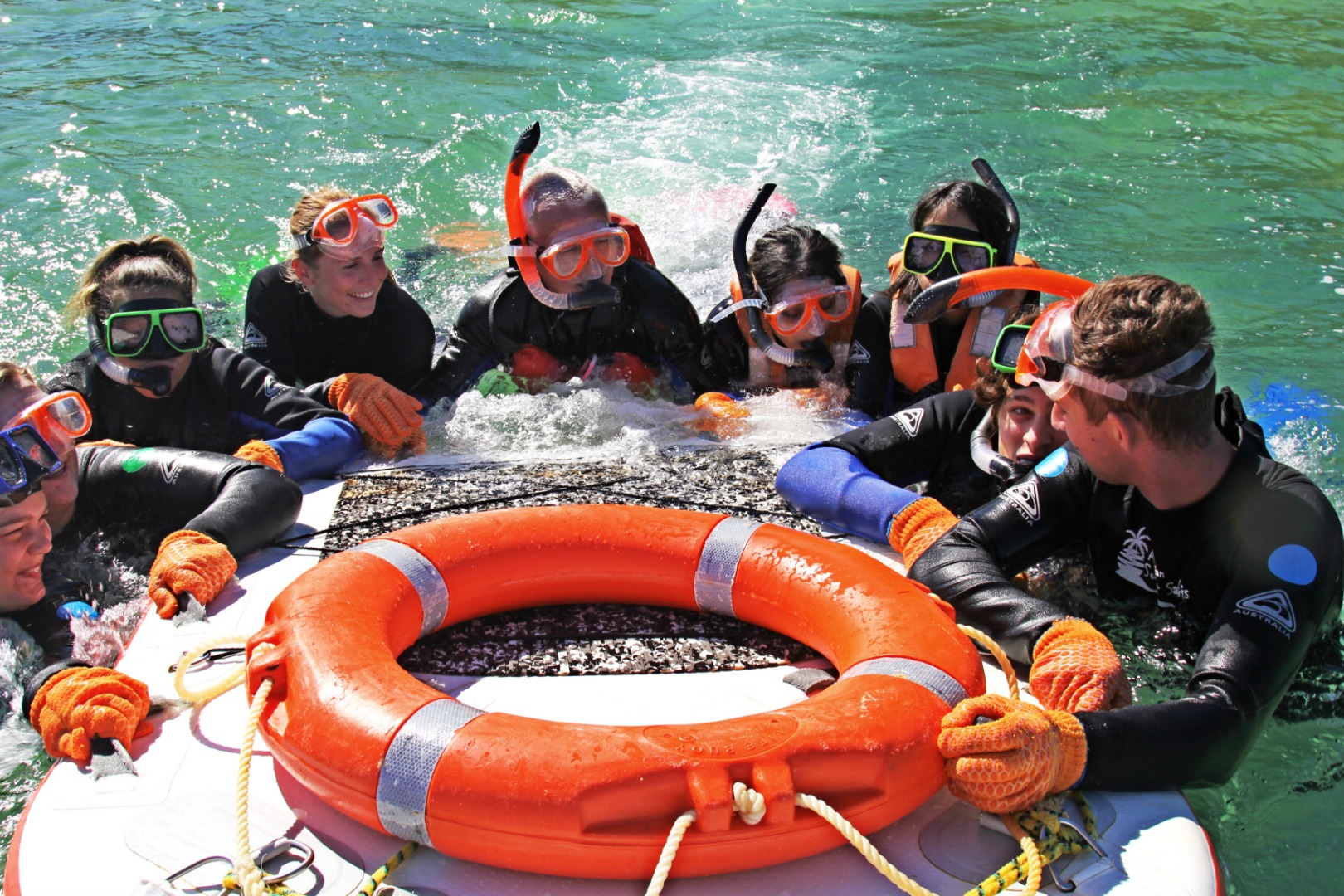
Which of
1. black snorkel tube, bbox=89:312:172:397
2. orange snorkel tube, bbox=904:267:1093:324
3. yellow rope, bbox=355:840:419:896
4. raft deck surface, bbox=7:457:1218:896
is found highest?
orange snorkel tube, bbox=904:267:1093:324

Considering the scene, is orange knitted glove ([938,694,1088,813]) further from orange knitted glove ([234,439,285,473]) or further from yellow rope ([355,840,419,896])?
orange knitted glove ([234,439,285,473])

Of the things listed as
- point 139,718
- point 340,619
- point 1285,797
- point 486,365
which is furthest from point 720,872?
point 486,365

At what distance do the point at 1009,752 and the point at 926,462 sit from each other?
1.49m

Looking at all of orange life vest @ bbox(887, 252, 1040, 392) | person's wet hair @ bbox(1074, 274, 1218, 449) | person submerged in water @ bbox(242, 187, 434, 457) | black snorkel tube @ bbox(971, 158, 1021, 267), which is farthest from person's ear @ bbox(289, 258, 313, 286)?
person's wet hair @ bbox(1074, 274, 1218, 449)

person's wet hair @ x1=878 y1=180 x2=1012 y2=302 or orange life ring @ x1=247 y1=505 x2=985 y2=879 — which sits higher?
person's wet hair @ x1=878 y1=180 x2=1012 y2=302

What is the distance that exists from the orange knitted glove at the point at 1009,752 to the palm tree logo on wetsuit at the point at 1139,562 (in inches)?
28.3

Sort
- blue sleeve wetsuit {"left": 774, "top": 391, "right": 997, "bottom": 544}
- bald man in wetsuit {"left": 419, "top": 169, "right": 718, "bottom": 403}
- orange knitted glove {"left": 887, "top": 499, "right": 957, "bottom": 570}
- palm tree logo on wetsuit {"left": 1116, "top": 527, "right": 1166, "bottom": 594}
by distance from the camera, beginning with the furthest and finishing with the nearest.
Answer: bald man in wetsuit {"left": 419, "top": 169, "right": 718, "bottom": 403}, blue sleeve wetsuit {"left": 774, "top": 391, "right": 997, "bottom": 544}, orange knitted glove {"left": 887, "top": 499, "right": 957, "bottom": 570}, palm tree logo on wetsuit {"left": 1116, "top": 527, "right": 1166, "bottom": 594}

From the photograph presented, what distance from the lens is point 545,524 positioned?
2.64 metres

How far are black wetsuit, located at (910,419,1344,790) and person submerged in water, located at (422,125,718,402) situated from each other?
1934 mm

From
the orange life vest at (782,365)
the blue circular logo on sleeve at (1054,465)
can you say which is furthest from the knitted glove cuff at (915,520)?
the orange life vest at (782,365)

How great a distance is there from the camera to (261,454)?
330 centimetres

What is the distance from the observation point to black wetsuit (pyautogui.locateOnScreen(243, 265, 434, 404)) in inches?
161

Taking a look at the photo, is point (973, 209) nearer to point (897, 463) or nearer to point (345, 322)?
point (897, 463)

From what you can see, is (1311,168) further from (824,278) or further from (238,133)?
(238,133)
